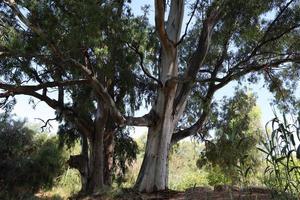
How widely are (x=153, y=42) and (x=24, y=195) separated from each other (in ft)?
20.1

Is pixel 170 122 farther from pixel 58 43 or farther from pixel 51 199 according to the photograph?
pixel 51 199

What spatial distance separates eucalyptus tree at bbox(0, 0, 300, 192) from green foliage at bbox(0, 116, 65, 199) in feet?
9.10

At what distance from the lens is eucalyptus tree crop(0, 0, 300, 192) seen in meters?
8.45

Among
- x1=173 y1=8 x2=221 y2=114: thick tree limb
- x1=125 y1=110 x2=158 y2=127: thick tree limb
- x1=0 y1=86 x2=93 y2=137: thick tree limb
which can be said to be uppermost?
x1=173 y1=8 x2=221 y2=114: thick tree limb

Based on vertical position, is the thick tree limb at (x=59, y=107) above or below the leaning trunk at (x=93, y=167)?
above

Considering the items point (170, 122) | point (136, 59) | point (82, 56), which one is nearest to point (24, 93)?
point (82, 56)

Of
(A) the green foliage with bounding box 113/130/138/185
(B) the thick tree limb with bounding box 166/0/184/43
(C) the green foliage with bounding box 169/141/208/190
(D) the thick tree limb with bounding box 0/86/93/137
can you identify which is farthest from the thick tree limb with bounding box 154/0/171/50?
(C) the green foliage with bounding box 169/141/208/190

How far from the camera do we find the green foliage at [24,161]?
13.0 metres

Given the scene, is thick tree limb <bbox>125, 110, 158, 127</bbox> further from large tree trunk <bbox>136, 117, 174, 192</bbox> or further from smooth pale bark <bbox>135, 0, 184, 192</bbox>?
large tree trunk <bbox>136, 117, 174, 192</bbox>

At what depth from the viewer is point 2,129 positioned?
14.2 meters

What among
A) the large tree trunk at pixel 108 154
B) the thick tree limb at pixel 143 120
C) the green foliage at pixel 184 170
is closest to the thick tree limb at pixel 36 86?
the thick tree limb at pixel 143 120

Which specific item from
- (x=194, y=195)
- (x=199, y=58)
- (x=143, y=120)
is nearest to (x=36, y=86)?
(x=143, y=120)

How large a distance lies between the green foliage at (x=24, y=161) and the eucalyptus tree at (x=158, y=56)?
9.10ft

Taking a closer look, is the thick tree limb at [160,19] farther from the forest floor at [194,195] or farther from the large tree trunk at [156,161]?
the forest floor at [194,195]
